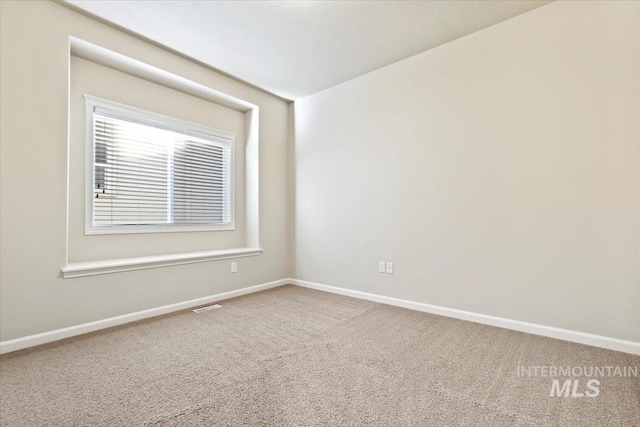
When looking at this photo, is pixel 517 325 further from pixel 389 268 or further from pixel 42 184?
pixel 42 184

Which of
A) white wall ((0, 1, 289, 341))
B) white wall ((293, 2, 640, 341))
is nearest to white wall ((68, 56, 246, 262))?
white wall ((0, 1, 289, 341))

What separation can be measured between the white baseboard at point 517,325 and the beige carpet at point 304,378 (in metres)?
0.09

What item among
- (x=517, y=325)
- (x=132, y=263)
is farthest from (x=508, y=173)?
(x=132, y=263)

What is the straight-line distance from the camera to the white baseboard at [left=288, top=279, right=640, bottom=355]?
2186 millimetres

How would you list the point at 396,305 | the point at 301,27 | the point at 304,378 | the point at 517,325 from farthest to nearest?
the point at 396,305 → the point at 301,27 → the point at 517,325 → the point at 304,378

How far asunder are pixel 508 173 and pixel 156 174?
367cm

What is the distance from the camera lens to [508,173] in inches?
104

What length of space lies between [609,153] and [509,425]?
2.09 metres

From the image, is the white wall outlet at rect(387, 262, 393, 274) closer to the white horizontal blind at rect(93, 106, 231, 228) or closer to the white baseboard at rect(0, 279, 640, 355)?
the white baseboard at rect(0, 279, 640, 355)

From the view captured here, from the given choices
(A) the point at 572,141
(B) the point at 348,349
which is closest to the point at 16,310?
(B) the point at 348,349

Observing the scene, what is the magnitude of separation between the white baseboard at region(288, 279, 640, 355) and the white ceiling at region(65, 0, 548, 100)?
269cm

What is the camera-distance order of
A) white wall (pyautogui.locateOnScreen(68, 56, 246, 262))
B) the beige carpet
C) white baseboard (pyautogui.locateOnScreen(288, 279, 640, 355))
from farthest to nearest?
white wall (pyautogui.locateOnScreen(68, 56, 246, 262))
white baseboard (pyautogui.locateOnScreen(288, 279, 640, 355))
the beige carpet

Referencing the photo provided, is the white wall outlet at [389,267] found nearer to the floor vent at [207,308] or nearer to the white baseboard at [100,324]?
the white baseboard at [100,324]

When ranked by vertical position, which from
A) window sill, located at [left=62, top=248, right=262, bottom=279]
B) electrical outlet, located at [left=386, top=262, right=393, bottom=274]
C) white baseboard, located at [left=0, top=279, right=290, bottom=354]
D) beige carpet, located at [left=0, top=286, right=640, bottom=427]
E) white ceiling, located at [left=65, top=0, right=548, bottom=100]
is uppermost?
white ceiling, located at [left=65, top=0, right=548, bottom=100]
